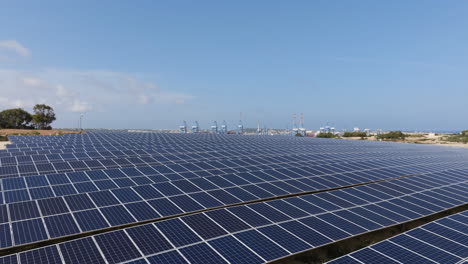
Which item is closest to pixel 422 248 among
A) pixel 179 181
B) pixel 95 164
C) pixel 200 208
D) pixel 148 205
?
pixel 200 208

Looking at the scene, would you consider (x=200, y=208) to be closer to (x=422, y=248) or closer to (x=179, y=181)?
(x=179, y=181)

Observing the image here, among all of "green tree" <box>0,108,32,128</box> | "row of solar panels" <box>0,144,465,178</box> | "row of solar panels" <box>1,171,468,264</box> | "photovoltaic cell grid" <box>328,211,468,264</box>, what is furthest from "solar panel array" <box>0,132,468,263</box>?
"green tree" <box>0,108,32,128</box>

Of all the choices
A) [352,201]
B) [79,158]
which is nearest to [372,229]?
[352,201]

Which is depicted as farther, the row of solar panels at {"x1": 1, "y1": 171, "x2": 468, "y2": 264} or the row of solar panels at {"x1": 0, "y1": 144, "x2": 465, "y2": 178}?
the row of solar panels at {"x1": 0, "y1": 144, "x2": 465, "y2": 178}

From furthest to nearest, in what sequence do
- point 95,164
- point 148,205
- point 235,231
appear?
1. point 95,164
2. point 148,205
3. point 235,231

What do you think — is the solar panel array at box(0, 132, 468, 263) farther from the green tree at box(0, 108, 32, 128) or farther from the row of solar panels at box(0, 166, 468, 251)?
the green tree at box(0, 108, 32, 128)
